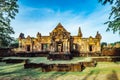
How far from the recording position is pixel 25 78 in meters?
16.7

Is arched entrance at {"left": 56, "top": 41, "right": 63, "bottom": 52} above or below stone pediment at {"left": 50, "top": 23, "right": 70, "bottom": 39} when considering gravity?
below

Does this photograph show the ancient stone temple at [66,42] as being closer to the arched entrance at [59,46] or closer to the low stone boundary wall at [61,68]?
the arched entrance at [59,46]

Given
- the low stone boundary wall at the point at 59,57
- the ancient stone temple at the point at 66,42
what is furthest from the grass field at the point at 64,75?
the ancient stone temple at the point at 66,42

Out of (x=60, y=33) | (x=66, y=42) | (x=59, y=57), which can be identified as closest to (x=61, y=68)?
(x=59, y=57)

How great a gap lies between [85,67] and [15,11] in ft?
32.5

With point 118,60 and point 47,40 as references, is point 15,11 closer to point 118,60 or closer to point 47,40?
point 118,60

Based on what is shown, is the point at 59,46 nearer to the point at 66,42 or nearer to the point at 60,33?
the point at 66,42

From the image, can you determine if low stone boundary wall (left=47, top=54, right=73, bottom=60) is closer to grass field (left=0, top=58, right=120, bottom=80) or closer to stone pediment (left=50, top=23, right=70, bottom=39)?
stone pediment (left=50, top=23, right=70, bottom=39)

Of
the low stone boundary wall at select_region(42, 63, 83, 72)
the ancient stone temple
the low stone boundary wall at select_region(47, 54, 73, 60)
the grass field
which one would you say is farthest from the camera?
the ancient stone temple

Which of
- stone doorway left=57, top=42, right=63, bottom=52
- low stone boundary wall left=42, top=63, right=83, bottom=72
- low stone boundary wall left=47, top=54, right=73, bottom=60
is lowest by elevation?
low stone boundary wall left=42, top=63, right=83, bottom=72

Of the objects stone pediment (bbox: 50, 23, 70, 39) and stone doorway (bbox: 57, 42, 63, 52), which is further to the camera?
stone doorway (bbox: 57, 42, 63, 52)

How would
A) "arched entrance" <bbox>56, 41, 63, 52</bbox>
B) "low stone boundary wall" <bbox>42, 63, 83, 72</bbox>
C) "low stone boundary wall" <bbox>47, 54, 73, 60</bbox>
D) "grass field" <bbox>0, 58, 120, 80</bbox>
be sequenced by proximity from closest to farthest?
"grass field" <bbox>0, 58, 120, 80</bbox>
"low stone boundary wall" <bbox>42, 63, 83, 72</bbox>
"low stone boundary wall" <bbox>47, 54, 73, 60</bbox>
"arched entrance" <bbox>56, 41, 63, 52</bbox>

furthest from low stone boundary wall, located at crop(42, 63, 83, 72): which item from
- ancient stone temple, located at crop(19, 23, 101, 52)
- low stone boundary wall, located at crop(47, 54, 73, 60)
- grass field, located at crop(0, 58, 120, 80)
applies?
ancient stone temple, located at crop(19, 23, 101, 52)

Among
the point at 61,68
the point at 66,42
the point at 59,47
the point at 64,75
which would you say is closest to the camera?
the point at 64,75
